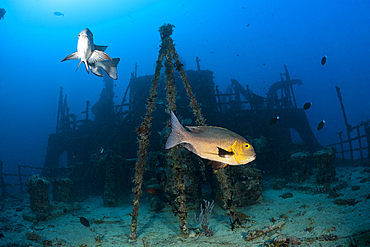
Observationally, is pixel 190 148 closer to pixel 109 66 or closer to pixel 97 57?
pixel 109 66

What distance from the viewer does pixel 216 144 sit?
Answer: 1.92 metres

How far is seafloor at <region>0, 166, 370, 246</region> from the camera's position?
3.87 m

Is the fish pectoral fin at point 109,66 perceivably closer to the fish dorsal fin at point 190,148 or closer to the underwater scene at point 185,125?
the underwater scene at point 185,125

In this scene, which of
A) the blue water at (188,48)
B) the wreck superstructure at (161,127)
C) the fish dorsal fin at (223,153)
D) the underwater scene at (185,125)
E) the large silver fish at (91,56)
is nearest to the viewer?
the fish dorsal fin at (223,153)

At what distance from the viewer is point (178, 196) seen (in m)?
5.24

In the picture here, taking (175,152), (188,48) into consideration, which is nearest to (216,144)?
(175,152)

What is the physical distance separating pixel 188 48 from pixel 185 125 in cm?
15583

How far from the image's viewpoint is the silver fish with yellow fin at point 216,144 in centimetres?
183

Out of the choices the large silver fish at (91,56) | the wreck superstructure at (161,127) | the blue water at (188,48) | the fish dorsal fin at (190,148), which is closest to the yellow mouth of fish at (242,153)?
the fish dorsal fin at (190,148)

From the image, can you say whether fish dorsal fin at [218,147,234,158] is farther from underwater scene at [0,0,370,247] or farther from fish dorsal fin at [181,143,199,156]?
fish dorsal fin at [181,143,199,156]

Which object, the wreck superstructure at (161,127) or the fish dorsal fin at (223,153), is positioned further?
the wreck superstructure at (161,127)

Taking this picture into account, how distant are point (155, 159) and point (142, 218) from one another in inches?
115

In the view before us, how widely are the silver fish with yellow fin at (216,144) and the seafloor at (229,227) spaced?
3055mm

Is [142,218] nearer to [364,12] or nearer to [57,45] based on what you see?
[57,45]
